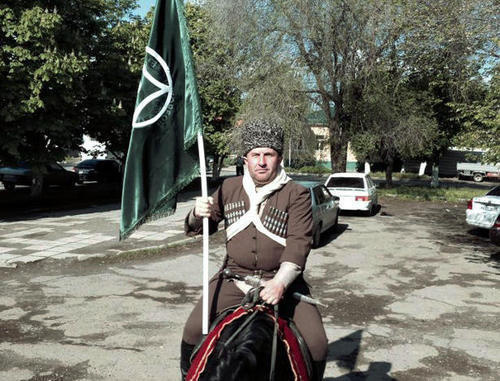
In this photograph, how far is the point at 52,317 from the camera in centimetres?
668

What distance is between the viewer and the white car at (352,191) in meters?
18.1

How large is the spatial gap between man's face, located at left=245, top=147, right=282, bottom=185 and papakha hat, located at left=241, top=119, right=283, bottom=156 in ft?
0.12

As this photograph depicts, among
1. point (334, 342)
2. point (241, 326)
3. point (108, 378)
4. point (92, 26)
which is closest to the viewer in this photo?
point (241, 326)

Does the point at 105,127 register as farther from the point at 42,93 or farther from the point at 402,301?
the point at 402,301

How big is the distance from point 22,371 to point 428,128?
2260cm

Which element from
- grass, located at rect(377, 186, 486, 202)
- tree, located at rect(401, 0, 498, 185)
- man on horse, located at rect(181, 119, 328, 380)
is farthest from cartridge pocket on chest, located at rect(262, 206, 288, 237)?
grass, located at rect(377, 186, 486, 202)

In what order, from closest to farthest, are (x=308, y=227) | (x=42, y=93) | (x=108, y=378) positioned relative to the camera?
(x=308, y=227)
(x=108, y=378)
(x=42, y=93)

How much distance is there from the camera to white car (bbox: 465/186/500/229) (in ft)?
47.1

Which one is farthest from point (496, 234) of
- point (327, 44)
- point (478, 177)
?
point (478, 177)

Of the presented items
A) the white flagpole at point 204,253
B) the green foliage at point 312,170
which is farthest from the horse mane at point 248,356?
the green foliage at point 312,170

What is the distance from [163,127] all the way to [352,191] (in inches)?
600

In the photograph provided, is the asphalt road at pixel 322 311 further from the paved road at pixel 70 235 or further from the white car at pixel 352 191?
the white car at pixel 352 191

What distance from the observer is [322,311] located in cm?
719

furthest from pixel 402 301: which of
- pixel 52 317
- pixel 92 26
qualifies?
pixel 92 26
